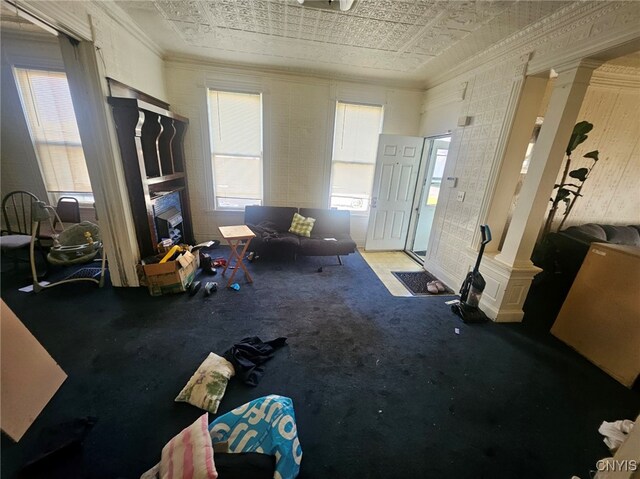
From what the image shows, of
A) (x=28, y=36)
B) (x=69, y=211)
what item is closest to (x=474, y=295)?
(x=69, y=211)

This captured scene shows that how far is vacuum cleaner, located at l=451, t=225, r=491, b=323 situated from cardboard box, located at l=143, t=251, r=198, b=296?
10.3 feet

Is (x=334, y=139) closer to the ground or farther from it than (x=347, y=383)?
farther from it

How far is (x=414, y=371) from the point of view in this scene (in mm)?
1993

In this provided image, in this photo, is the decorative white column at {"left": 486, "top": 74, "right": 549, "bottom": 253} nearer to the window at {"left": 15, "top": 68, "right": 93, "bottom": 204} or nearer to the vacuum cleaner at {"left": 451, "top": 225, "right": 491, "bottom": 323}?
the vacuum cleaner at {"left": 451, "top": 225, "right": 491, "bottom": 323}

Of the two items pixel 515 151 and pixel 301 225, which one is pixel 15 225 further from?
pixel 515 151

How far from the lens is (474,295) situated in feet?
8.84

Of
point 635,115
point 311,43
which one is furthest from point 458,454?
point 635,115

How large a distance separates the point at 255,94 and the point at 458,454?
15.4 ft

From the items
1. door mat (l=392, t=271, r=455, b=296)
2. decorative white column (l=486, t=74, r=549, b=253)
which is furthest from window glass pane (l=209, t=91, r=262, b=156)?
decorative white column (l=486, t=74, r=549, b=253)

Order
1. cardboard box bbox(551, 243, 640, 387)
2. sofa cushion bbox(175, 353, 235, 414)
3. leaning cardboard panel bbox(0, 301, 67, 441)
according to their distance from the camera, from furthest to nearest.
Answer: cardboard box bbox(551, 243, 640, 387)
sofa cushion bbox(175, 353, 235, 414)
leaning cardboard panel bbox(0, 301, 67, 441)

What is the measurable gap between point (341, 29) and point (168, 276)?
327cm

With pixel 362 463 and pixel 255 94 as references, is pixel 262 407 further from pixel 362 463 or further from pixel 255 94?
pixel 255 94

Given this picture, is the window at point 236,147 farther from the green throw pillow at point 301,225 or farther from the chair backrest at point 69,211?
the chair backrest at point 69,211

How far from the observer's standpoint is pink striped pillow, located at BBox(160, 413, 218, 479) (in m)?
1.01
